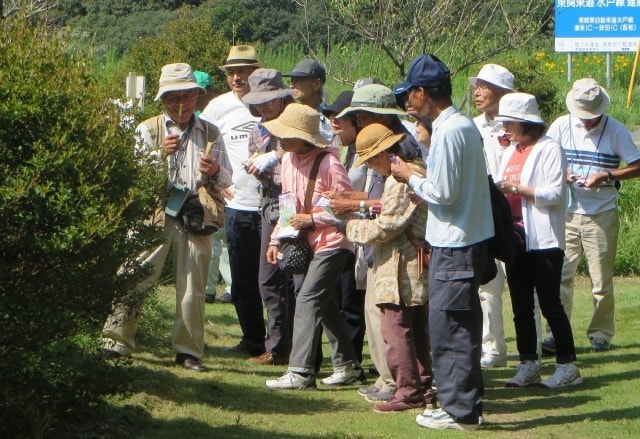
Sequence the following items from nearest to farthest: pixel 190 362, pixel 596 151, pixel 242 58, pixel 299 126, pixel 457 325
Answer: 1. pixel 457 325
2. pixel 299 126
3. pixel 190 362
4. pixel 596 151
5. pixel 242 58

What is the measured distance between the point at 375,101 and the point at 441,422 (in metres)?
2.19

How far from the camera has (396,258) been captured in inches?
273

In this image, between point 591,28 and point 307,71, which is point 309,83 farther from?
point 591,28

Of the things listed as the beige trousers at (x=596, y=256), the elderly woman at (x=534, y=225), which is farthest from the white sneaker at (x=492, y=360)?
the beige trousers at (x=596, y=256)

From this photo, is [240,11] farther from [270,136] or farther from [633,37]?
[270,136]

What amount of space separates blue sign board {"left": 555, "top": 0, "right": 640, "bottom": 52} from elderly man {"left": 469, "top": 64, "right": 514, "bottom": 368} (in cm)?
1433

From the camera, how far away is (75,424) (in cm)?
596

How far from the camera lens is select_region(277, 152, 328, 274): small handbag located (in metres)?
7.55

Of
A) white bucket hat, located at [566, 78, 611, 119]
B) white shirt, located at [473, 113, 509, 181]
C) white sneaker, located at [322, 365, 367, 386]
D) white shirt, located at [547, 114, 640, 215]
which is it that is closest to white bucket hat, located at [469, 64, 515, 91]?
white shirt, located at [473, 113, 509, 181]

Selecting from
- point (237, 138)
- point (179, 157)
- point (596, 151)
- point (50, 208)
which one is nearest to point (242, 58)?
point (237, 138)

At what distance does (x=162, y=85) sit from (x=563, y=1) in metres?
16.0

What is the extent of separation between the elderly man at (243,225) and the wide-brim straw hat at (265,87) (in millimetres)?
502

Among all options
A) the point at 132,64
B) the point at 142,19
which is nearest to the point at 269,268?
the point at 132,64

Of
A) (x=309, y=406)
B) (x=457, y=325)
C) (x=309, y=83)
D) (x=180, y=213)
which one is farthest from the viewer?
(x=309, y=83)
